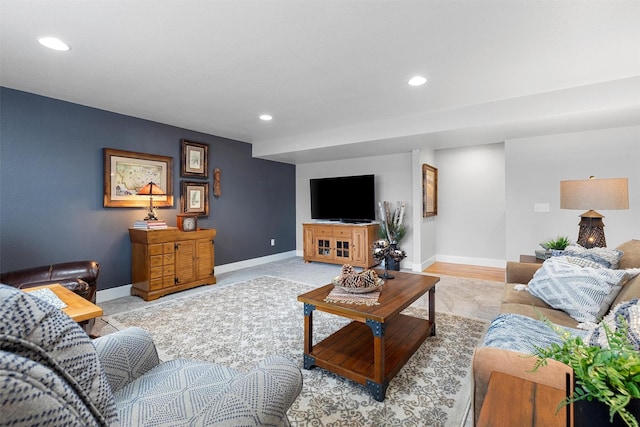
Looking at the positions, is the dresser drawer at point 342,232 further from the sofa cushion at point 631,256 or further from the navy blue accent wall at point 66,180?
the sofa cushion at point 631,256

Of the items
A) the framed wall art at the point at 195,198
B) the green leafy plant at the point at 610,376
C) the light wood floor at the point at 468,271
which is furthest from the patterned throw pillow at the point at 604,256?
the framed wall art at the point at 195,198

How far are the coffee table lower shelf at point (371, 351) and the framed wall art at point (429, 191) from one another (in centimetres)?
281

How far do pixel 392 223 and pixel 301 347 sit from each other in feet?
10.9

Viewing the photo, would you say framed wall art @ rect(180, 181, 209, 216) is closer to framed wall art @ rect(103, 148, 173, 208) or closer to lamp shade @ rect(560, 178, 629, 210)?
framed wall art @ rect(103, 148, 173, 208)

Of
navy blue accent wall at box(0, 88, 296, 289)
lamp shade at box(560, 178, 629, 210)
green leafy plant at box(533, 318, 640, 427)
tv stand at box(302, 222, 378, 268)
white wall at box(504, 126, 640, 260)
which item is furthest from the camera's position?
tv stand at box(302, 222, 378, 268)

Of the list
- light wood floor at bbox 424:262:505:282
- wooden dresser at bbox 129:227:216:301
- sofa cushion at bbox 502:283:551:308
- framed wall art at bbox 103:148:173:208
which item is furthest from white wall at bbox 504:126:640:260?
framed wall art at bbox 103:148:173:208

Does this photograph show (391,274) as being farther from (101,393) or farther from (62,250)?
(62,250)

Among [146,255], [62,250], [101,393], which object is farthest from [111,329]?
[101,393]

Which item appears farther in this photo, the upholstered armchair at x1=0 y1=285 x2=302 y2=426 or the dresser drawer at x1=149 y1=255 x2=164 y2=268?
the dresser drawer at x1=149 y1=255 x2=164 y2=268

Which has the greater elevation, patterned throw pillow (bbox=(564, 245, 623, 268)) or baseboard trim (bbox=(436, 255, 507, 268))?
patterned throw pillow (bbox=(564, 245, 623, 268))

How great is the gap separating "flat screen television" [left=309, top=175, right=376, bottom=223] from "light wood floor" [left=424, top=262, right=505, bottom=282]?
1.39 metres

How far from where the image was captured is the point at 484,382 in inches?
43.4

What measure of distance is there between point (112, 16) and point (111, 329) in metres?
2.54

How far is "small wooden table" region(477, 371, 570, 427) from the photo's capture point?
0.75 meters
